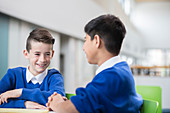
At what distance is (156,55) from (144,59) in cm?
100

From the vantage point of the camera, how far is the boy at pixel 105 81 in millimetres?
926

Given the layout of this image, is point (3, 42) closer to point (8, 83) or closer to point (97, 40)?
point (8, 83)

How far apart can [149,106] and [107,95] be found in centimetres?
35

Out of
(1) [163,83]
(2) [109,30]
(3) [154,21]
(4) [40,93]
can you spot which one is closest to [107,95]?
(2) [109,30]

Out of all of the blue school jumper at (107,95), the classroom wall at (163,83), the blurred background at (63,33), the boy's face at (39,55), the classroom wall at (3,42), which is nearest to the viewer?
the blue school jumper at (107,95)

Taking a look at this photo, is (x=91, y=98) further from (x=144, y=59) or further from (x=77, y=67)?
(x=144, y=59)

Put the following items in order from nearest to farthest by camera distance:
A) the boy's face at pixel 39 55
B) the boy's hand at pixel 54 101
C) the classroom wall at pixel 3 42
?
the boy's hand at pixel 54 101
the boy's face at pixel 39 55
the classroom wall at pixel 3 42

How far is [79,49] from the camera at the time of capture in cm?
586

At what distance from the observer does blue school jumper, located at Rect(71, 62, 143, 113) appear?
92cm

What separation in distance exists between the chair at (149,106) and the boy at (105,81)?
0.20ft

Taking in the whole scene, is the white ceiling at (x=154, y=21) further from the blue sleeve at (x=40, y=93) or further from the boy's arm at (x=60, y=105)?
the boy's arm at (x=60, y=105)

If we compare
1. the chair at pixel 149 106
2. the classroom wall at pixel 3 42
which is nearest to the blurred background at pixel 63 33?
the classroom wall at pixel 3 42

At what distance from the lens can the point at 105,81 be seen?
0.93 meters

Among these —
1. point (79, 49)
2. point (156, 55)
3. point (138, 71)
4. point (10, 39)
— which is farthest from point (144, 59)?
point (10, 39)
